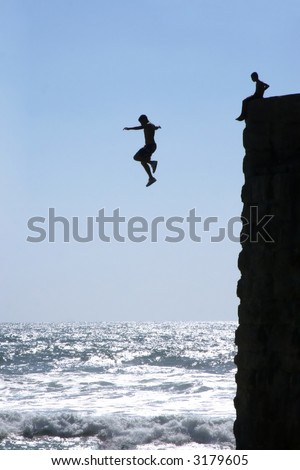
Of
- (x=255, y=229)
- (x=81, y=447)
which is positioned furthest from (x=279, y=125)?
(x=81, y=447)

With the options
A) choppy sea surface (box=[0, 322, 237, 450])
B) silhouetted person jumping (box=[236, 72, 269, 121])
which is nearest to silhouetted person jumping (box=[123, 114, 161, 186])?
silhouetted person jumping (box=[236, 72, 269, 121])

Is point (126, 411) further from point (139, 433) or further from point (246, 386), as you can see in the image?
point (246, 386)

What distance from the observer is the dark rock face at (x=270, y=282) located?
10484 millimetres

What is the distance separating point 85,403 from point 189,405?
3.78m

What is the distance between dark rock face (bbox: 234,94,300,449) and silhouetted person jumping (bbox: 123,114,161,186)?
5.62 feet

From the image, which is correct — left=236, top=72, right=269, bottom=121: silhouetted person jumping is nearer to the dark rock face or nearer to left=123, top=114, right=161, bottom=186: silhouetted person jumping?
the dark rock face

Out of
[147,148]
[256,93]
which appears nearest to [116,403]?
[147,148]

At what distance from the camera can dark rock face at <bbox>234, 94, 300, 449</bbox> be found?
10.5m

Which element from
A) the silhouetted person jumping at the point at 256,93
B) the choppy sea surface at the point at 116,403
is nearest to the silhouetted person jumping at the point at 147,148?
the silhouetted person jumping at the point at 256,93

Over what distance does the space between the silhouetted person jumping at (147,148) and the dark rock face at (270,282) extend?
5.62ft

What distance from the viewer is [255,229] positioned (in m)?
11.0

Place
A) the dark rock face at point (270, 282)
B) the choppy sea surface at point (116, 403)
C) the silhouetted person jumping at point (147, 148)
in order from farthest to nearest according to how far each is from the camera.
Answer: the choppy sea surface at point (116, 403) → the silhouetted person jumping at point (147, 148) → the dark rock face at point (270, 282)

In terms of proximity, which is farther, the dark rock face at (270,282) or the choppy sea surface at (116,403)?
the choppy sea surface at (116,403)

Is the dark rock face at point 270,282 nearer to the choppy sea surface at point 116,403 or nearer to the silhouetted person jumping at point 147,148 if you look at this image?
the silhouetted person jumping at point 147,148
